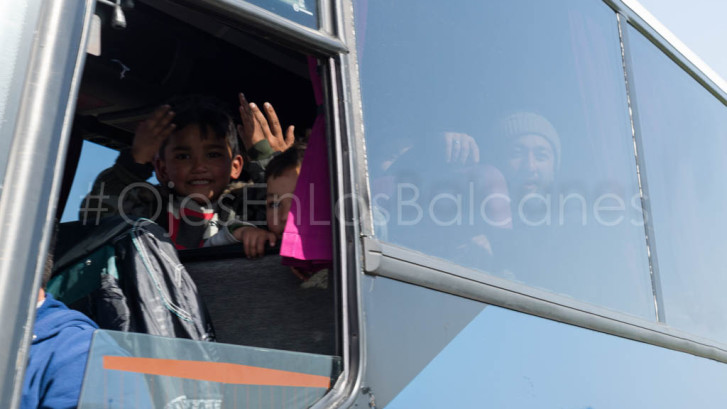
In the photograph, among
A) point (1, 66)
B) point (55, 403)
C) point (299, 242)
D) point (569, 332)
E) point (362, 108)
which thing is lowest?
point (55, 403)

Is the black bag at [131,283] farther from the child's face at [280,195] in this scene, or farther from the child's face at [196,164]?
the child's face at [196,164]

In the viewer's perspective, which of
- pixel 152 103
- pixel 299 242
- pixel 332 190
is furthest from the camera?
pixel 152 103

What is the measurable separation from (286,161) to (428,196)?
0.69 metres

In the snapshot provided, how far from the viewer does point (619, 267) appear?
3057 mm

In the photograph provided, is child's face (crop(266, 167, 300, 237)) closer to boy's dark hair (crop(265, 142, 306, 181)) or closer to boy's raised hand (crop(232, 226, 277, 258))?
boy's dark hair (crop(265, 142, 306, 181))

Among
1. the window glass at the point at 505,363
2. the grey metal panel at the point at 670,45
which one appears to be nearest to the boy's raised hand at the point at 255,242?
the window glass at the point at 505,363

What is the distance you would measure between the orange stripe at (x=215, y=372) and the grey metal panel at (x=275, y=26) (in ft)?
2.27

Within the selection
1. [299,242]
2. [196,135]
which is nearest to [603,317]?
[299,242]

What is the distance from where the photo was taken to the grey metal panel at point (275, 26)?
1663 millimetres

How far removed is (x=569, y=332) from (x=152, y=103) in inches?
86.5

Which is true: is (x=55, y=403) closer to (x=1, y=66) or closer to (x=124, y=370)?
(x=124, y=370)

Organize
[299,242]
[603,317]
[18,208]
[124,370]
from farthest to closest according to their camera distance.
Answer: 1. [603,317]
2. [299,242]
3. [124,370]
4. [18,208]

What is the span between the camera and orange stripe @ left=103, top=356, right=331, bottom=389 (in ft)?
4.79

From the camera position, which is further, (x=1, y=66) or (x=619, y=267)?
(x=619, y=267)
